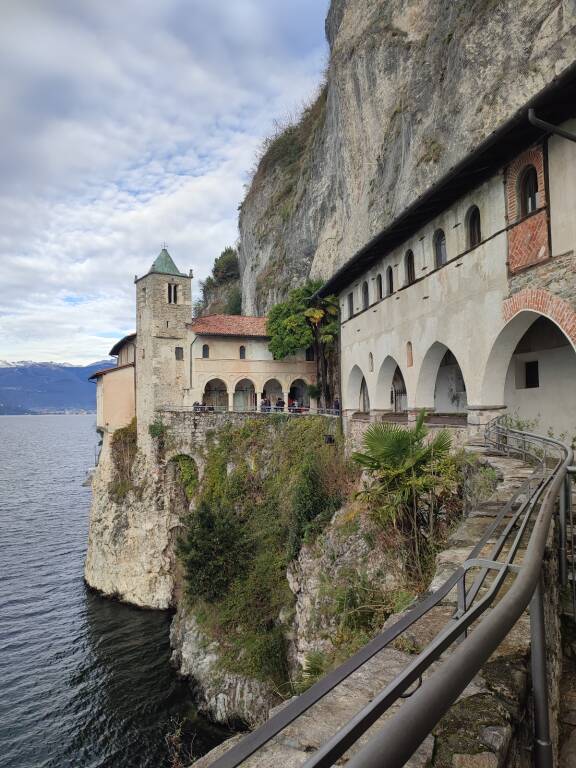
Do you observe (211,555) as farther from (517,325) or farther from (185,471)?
(517,325)

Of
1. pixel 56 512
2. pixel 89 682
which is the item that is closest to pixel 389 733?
pixel 89 682

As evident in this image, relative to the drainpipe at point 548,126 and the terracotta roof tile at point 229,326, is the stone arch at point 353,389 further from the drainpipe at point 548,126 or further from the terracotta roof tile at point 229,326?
the drainpipe at point 548,126

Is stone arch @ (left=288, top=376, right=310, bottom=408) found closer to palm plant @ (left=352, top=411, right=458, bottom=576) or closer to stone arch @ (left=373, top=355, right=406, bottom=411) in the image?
stone arch @ (left=373, top=355, right=406, bottom=411)

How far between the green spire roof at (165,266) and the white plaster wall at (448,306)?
57.4 ft

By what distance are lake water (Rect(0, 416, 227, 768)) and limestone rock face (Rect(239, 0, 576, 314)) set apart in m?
26.1

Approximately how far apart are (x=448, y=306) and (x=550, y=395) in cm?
406

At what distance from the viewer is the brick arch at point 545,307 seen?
35.3 ft

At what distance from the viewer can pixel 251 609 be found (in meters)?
19.3

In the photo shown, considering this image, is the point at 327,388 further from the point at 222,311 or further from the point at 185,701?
the point at 222,311

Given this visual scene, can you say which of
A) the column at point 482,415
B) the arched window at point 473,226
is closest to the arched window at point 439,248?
the arched window at point 473,226

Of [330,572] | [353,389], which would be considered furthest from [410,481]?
[353,389]

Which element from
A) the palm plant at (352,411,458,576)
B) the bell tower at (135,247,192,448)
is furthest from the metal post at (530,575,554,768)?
the bell tower at (135,247,192,448)

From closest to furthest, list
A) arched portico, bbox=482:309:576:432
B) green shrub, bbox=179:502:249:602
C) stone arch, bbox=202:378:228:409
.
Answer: arched portico, bbox=482:309:576:432
green shrub, bbox=179:502:249:602
stone arch, bbox=202:378:228:409

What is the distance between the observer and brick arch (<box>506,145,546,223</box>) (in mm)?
11656
